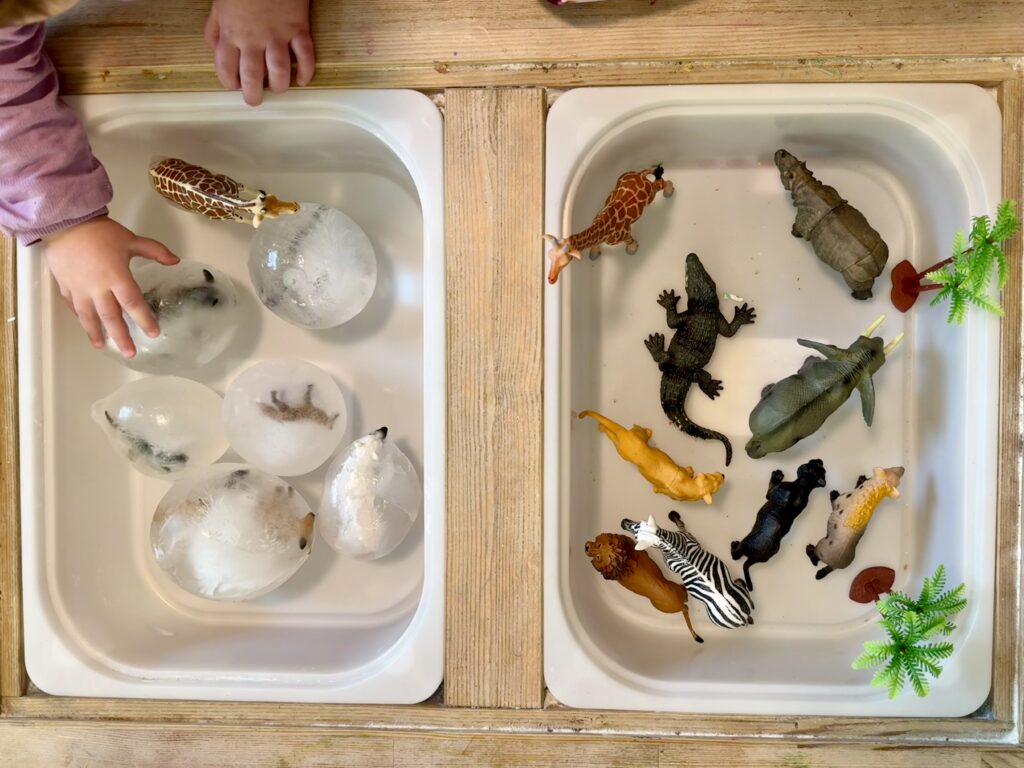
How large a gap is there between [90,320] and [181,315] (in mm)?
86

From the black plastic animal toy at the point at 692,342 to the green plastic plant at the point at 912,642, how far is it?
237 mm

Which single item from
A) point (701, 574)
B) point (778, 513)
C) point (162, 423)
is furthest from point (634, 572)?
point (162, 423)

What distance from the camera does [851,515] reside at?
808 millimetres

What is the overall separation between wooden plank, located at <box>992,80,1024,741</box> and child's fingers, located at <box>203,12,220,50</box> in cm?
76

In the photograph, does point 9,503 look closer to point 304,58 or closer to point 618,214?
point 304,58

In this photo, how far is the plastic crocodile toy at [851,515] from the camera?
2.63 feet

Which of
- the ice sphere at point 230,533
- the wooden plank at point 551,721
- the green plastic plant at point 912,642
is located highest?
the ice sphere at point 230,533

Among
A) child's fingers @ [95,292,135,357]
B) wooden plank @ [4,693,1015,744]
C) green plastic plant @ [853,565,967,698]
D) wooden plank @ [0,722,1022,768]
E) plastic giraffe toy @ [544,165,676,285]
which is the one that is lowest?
wooden plank @ [0,722,1022,768]

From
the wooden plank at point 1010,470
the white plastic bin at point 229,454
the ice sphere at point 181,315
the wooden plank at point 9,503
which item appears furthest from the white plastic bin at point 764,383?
the wooden plank at point 9,503

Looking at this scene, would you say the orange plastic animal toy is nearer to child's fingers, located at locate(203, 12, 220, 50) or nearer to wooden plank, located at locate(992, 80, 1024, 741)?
wooden plank, located at locate(992, 80, 1024, 741)

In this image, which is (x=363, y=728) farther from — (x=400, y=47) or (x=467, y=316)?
(x=400, y=47)

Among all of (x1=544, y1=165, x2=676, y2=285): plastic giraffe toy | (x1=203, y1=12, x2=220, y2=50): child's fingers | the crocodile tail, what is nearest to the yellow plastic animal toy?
the crocodile tail

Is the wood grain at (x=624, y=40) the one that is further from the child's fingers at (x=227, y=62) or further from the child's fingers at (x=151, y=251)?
the child's fingers at (x=151, y=251)

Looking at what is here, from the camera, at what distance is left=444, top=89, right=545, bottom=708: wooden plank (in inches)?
29.2
